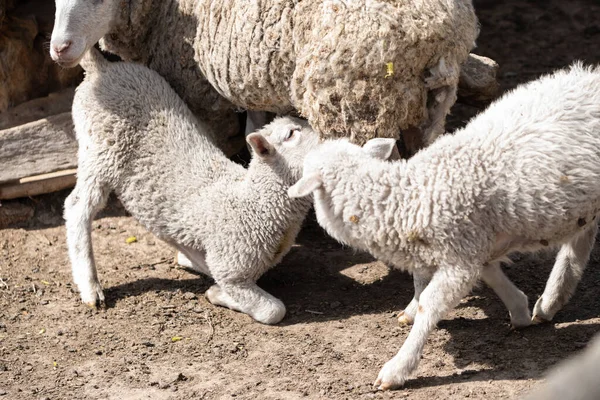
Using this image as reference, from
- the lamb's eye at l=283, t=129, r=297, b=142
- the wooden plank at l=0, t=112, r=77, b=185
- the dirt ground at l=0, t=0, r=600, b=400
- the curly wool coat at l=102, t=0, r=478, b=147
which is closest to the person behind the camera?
the dirt ground at l=0, t=0, r=600, b=400

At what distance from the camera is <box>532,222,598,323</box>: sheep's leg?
211 inches

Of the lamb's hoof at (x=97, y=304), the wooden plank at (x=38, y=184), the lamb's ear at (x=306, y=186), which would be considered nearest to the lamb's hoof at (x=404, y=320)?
the lamb's ear at (x=306, y=186)

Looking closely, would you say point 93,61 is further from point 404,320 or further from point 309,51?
point 404,320

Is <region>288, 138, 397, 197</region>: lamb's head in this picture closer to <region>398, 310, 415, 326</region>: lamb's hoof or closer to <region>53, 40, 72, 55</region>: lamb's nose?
<region>398, 310, 415, 326</region>: lamb's hoof

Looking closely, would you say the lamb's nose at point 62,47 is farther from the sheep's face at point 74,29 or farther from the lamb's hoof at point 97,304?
the lamb's hoof at point 97,304

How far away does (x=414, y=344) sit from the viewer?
4.67 meters

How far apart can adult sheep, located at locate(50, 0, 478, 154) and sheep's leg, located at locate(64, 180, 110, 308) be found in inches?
35.1

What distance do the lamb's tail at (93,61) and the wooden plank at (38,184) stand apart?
3.62 feet

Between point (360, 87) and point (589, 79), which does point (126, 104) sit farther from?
point (589, 79)

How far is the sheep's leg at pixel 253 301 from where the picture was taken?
5660mm

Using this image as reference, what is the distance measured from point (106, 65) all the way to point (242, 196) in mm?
1506

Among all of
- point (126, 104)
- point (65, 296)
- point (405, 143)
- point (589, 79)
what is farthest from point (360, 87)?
point (65, 296)

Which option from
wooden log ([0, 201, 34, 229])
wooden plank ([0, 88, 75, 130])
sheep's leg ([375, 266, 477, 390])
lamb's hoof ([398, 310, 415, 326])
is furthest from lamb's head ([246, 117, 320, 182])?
wooden log ([0, 201, 34, 229])

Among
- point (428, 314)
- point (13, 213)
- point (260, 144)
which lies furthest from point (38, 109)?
point (428, 314)
